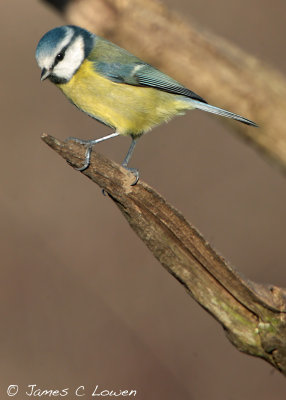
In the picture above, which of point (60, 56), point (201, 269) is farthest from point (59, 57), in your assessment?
point (201, 269)

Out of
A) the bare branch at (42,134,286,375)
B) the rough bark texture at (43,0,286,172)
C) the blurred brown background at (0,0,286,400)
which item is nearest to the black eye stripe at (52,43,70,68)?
the rough bark texture at (43,0,286,172)

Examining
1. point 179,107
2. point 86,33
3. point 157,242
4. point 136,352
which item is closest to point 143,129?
point 179,107

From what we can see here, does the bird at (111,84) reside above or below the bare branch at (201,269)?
above

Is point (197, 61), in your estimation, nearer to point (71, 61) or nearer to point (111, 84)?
point (111, 84)

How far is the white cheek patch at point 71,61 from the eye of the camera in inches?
114

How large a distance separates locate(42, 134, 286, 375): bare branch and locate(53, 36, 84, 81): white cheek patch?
659mm

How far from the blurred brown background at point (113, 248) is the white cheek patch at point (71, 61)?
1.19 metres

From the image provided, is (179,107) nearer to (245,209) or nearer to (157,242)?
(157,242)

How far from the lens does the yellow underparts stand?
2.94 metres

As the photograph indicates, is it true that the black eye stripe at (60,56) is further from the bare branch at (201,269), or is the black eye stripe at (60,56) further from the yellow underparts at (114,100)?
the bare branch at (201,269)

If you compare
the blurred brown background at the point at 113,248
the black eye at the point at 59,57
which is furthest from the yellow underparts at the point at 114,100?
the blurred brown background at the point at 113,248

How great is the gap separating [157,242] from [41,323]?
182 centimetres

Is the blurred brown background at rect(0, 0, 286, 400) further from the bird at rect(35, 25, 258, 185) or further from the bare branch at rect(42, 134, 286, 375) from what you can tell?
the bare branch at rect(42, 134, 286, 375)

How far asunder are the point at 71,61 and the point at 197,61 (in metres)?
0.76
